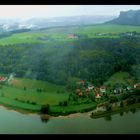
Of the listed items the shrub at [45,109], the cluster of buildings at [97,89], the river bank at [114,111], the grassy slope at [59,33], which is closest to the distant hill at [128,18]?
the grassy slope at [59,33]

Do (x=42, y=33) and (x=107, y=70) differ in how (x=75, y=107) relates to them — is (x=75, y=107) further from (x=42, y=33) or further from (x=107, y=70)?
(x=42, y=33)

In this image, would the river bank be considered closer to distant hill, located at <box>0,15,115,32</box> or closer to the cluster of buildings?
the cluster of buildings

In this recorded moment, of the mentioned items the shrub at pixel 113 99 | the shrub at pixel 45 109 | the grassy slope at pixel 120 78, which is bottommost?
the shrub at pixel 45 109

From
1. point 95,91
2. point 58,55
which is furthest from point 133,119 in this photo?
point 58,55

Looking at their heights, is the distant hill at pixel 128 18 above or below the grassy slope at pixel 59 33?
above

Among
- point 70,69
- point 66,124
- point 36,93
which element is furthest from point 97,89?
point 36,93

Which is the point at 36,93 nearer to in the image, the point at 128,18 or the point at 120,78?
the point at 120,78

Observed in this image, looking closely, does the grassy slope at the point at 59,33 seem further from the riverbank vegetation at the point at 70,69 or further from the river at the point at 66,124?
the river at the point at 66,124

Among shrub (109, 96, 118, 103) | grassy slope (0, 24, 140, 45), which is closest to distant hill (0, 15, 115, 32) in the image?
grassy slope (0, 24, 140, 45)
